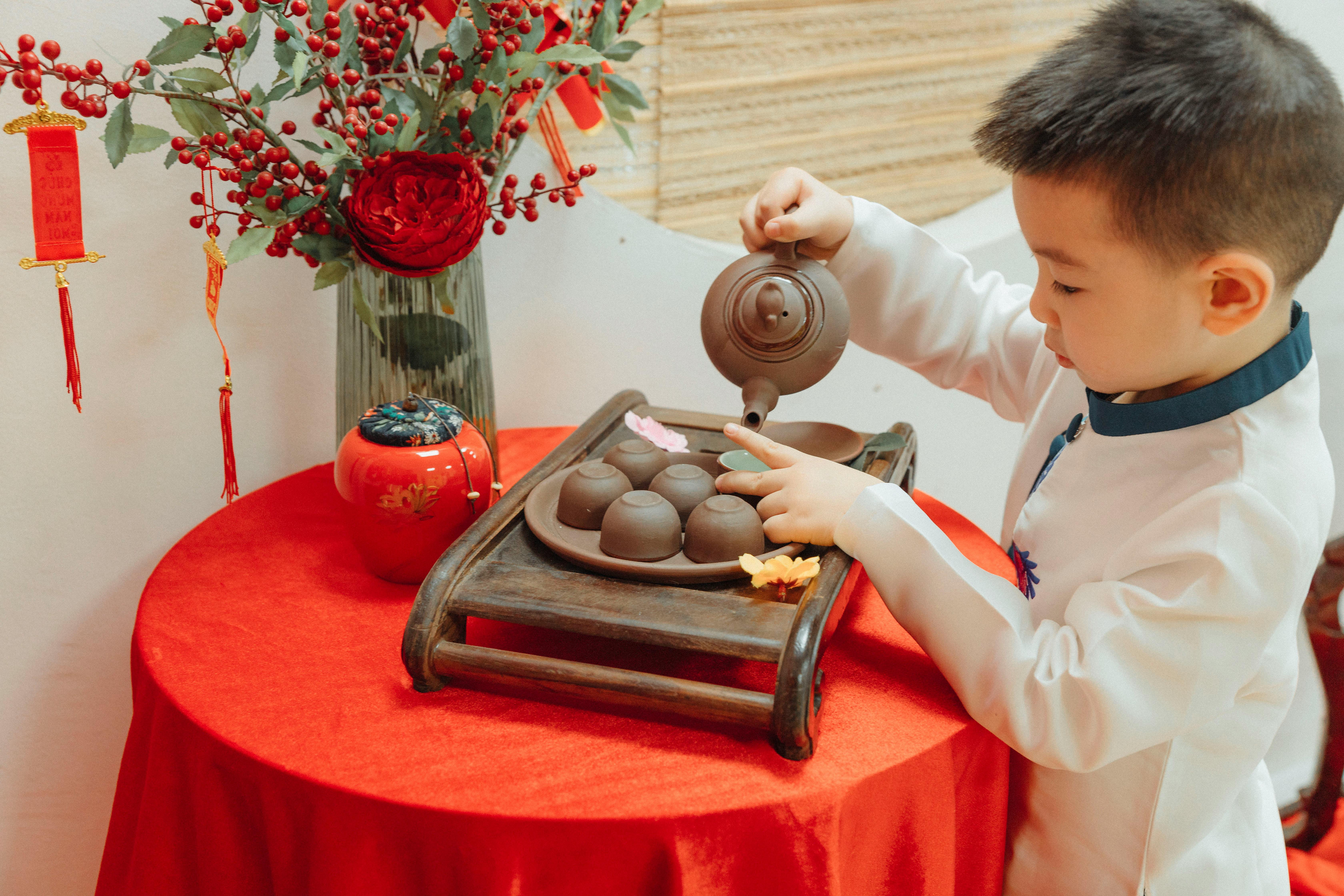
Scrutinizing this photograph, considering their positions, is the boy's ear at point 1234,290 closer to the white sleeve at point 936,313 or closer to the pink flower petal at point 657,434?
the white sleeve at point 936,313

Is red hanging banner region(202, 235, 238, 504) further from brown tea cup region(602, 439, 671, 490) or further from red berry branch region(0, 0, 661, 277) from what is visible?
brown tea cup region(602, 439, 671, 490)

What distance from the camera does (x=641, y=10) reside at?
107 cm

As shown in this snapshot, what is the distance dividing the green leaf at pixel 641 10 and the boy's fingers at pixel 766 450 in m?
0.48

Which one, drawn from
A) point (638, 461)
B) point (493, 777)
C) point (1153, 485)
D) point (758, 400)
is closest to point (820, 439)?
point (758, 400)

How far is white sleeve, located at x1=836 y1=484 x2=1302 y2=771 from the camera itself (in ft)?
2.40

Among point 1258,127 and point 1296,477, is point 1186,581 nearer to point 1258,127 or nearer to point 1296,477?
point 1296,477

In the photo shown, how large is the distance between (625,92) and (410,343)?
1.29 ft

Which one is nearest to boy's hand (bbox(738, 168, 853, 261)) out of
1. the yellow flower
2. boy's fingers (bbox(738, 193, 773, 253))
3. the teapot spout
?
boy's fingers (bbox(738, 193, 773, 253))

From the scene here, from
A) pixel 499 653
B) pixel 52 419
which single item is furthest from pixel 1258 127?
pixel 52 419

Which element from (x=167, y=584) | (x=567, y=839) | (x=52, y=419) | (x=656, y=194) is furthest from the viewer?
(x=656, y=194)

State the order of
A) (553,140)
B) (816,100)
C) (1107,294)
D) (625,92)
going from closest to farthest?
(1107,294) → (625,92) → (553,140) → (816,100)

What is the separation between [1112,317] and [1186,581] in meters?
0.22

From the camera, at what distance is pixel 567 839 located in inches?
25.1

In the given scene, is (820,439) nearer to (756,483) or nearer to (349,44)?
(756,483)
